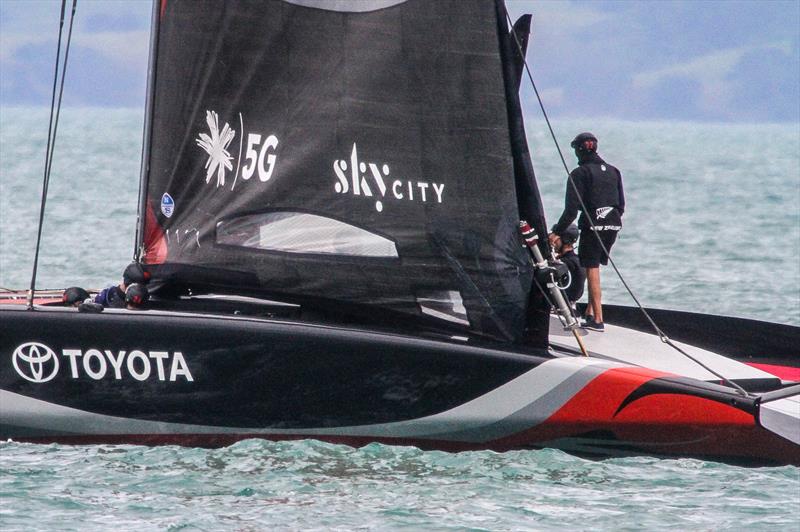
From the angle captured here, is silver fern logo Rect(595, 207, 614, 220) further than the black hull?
Yes

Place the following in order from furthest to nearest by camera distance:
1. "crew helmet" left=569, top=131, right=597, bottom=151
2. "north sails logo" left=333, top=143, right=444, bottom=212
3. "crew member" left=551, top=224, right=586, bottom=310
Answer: "crew member" left=551, top=224, right=586, bottom=310 < "crew helmet" left=569, top=131, right=597, bottom=151 < "north sails logo" left=333, top=143, right=444, bottom=212

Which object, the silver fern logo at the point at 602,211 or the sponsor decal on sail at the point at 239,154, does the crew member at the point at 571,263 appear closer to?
the silver fern logo at the point at 602,211

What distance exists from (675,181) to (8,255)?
3229 cm

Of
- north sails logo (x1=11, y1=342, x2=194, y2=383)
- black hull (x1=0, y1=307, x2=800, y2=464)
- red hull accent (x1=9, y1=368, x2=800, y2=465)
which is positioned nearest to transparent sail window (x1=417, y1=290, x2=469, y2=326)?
black hull (x1=0, y1=307, x2=800, y2=464)

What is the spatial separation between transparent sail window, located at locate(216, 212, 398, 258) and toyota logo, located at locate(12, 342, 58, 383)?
1.02 m

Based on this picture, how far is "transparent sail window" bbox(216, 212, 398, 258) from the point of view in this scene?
23.1ft


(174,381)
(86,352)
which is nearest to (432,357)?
(174,381)

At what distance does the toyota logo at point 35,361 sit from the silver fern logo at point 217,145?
1.21 metres

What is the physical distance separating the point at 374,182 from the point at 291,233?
50cm

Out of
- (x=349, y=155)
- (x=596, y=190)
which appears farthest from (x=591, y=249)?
(x=349, y=155)

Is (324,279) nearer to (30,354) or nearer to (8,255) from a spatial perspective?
(30,354)

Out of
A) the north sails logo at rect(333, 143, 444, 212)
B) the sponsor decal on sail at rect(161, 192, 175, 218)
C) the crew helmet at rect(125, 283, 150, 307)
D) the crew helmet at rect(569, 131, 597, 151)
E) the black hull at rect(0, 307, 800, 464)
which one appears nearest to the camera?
the black hull at rect(0, 307, 800, 464)

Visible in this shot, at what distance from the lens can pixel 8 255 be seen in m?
17.8

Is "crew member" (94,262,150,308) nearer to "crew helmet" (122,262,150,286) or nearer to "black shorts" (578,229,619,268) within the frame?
"crew helmet" (122,262,150,286)
